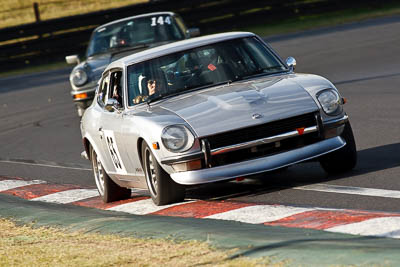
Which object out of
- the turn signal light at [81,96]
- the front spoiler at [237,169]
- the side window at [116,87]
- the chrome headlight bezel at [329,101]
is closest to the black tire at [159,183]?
the front spoiler at [237,169]

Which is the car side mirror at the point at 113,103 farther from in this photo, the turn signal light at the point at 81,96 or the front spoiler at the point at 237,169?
the turn signal light at the point at 81,96

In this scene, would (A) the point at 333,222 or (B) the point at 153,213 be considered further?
(B) the point at 153,213

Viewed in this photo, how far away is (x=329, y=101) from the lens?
26.2 ft

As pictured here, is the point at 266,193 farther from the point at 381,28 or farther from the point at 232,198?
the point at 381,28

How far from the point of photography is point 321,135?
7898 mm

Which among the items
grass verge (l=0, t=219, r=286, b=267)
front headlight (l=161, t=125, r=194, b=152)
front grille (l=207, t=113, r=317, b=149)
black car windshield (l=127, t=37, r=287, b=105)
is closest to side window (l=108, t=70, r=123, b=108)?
black car windshield (l=127, t=37, r=287, b=105)

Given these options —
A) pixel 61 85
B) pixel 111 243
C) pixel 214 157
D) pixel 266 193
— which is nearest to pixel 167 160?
pixel 214 157

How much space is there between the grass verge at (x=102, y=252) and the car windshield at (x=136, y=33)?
28.8 ft

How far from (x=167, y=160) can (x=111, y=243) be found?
1502mm

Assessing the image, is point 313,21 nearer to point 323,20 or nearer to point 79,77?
point 323,20

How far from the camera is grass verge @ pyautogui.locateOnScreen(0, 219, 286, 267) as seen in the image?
541cm

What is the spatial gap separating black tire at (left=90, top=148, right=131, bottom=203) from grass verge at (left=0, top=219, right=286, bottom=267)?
2.12 meters

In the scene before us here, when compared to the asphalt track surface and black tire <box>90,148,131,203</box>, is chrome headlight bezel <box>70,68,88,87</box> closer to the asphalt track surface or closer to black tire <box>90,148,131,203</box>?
the asphalt track surface

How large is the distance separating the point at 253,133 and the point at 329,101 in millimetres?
748
